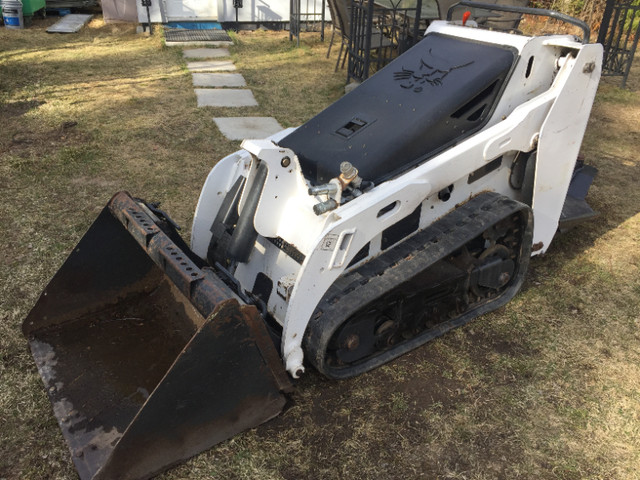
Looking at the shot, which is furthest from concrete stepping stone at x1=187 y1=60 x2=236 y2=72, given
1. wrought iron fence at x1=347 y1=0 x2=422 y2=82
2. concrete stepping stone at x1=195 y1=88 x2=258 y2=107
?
wrought iron fence at x1=347 y1=0 x2=422 y2=82

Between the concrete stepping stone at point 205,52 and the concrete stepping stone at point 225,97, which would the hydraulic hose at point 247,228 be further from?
the concrete stepping stone at point 205,52

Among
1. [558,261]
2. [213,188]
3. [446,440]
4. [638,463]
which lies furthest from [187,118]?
[638,463]

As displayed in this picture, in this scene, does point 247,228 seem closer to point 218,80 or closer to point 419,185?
point 419,185

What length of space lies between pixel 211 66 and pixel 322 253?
25.9ft

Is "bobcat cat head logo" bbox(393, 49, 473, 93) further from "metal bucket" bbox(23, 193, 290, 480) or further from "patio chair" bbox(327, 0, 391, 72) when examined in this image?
"patio chair" bbox(327, 0, 391, 72)

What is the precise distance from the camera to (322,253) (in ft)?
9.00

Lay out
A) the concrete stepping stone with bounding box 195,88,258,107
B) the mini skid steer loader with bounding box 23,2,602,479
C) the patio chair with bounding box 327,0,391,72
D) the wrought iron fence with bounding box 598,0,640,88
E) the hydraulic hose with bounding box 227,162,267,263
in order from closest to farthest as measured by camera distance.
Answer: the mini skid steer loader with bounding box 23,2,602,479
the hydraulic hose with bounding box 227,162,267,263
the concrete stepping stone with bounding box 195,88,258,107
the patio chair with bounding box 327,0,391,72
the wrought iron fence with bounding box 598,0,640,88

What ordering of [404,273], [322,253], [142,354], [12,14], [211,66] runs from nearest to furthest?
[322,253] < [404,273] < [142,354] < [211,66] < [12,14]

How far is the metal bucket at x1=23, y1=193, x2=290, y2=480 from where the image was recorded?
8.16 feet

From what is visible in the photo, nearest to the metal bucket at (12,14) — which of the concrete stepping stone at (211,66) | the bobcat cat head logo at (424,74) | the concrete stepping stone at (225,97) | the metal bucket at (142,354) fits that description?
the concrete stepping stone at (211,66)

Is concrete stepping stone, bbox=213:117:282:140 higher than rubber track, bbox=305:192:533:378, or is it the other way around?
rubber track, bbox=305:192:533:378

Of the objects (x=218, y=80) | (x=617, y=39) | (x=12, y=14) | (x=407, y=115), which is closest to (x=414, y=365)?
(x=407, y=115)

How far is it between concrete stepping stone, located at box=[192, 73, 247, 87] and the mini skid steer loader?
5.48 m

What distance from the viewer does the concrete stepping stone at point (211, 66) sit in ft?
31.6
